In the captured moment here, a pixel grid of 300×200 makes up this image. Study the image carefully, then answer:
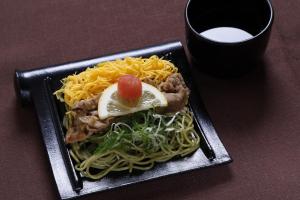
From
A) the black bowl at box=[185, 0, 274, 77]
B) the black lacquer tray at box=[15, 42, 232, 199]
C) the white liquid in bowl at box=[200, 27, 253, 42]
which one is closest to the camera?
the black lacquer tray at box=[15, 42, 232, 199]

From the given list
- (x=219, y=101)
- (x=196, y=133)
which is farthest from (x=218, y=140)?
(x=219, y=101)

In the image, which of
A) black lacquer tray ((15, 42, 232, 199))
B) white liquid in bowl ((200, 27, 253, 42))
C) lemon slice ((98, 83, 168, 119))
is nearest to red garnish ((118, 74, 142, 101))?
lemon slice ((98, 83, 168, 119))

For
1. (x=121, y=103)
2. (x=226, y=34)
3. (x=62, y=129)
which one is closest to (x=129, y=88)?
(x=121, y=103)

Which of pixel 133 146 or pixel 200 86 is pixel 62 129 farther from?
pixel 200 86

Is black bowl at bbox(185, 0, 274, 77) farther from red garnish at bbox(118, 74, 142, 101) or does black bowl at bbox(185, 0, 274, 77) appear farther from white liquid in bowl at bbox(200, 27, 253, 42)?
red garnish at bbox(118, 74, 142, 101)

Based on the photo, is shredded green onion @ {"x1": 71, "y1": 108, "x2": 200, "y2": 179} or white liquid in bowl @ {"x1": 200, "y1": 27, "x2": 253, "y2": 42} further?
white liquid in bowl @ {"x1": 200, "y1": 27, "x2": 253, "y2": 42}

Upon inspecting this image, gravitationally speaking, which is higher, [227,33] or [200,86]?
[227,33]

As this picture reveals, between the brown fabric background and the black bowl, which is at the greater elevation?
the black bowl

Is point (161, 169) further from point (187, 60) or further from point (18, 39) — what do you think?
point (18, 39)
